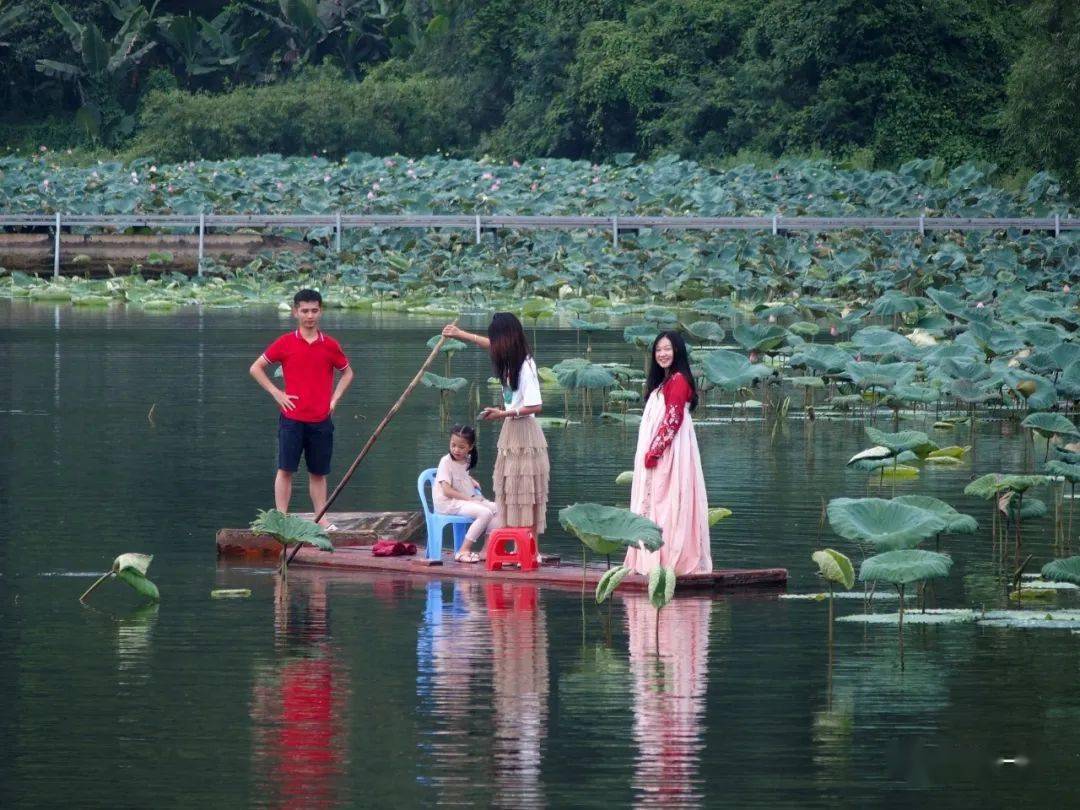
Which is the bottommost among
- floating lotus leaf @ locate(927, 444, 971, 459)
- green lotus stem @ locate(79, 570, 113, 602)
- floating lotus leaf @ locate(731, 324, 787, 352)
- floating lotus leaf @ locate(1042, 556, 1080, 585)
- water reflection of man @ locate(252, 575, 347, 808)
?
water reflection of man @ locate(252, 575, 347, 808)

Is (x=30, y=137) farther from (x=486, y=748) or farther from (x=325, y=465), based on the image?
(x=486, y=748)

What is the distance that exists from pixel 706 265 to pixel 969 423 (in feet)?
62.0

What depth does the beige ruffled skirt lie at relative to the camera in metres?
11.0

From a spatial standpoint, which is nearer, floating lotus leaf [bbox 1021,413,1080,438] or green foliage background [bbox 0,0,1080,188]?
floating lotus leaf [bbox 1021,413,1080,438]

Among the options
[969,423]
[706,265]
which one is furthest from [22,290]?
[969,423]

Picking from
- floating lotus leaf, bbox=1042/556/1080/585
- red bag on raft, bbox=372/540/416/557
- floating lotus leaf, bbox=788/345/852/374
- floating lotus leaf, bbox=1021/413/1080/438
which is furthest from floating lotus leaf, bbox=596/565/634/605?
floating lotus leaf, bbox=788/345/852/374

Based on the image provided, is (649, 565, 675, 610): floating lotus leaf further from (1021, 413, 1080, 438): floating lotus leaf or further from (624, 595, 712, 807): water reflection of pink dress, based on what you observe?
(1021, 413, 1080, 438): floating lotus leaf

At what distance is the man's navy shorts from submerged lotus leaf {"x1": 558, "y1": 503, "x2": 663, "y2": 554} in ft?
8.01

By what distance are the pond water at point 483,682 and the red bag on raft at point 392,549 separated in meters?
0.49

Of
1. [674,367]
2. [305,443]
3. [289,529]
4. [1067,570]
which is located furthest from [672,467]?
[305,443]

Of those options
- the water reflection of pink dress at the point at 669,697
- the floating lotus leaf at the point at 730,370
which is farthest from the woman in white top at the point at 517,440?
the floating lotus leaf at the point at 730,370

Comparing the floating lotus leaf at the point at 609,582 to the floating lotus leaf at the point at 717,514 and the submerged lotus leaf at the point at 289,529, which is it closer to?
the submerged lotus leaf at the point at 289,529

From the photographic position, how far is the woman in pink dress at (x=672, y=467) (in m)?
10.5

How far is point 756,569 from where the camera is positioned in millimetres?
10945
